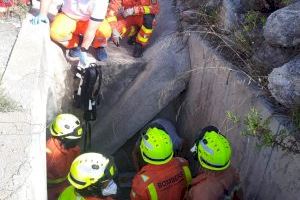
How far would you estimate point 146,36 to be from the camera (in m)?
6.32

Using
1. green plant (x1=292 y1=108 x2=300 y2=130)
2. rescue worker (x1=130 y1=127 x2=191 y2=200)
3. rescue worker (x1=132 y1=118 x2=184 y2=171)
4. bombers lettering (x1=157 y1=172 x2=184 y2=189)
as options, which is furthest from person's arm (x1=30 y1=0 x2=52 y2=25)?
green plant (x1=292 y1=108 x2=300 y2=130)

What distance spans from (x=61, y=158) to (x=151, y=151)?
3.33ft

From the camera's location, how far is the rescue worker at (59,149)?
4.66 meters

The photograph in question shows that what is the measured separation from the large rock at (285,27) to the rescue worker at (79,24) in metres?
2.01

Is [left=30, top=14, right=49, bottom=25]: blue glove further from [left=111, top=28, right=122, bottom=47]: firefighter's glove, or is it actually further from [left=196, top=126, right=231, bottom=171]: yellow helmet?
[left=196, top=126, right=231, bottom=171]: yellow helmet

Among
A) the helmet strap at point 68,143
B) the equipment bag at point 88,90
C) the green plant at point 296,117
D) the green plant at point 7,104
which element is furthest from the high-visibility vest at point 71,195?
the green plant at point 296,117

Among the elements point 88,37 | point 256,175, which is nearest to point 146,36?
point 88,37

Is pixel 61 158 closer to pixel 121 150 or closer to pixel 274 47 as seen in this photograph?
pixel 121 150

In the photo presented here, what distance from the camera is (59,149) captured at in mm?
4691

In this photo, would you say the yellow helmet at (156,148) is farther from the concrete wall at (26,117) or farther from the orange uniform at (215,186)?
the concrete wall at (26,117)

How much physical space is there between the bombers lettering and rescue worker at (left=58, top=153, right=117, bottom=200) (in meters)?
0.45

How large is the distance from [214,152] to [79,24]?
257 cm

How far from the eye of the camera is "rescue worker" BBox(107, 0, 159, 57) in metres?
6.24

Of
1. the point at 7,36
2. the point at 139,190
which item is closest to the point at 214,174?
the point at 139,190
